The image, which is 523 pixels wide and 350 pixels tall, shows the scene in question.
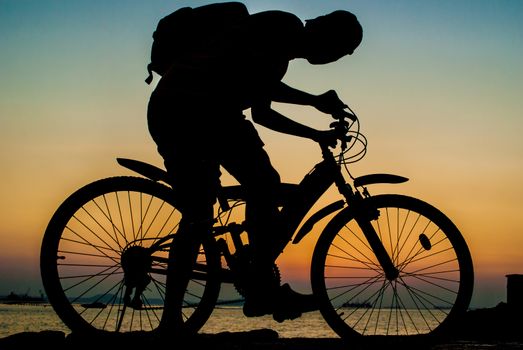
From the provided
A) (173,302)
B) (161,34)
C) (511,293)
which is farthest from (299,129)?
(511,293)

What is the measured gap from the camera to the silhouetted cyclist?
167 inches

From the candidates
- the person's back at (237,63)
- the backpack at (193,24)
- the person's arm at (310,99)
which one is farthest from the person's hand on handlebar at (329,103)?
the backpack at (193,24)

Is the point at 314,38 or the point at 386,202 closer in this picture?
the point at 314,38

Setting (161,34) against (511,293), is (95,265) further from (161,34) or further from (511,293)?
(511,293)

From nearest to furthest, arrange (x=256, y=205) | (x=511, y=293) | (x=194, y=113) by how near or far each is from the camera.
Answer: (x=194, y=113) < (x=256, y=205) < (x=511, y=293)

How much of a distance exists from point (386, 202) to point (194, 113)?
168 cm

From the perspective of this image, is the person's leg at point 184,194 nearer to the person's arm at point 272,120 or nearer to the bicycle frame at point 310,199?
the bicycle frame at point 310,199

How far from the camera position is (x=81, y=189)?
4.71 m

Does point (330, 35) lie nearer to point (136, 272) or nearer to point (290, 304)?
point (290, 304)

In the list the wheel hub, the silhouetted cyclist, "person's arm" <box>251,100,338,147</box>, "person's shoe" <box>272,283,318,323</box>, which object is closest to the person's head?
the silhouetted cyclist

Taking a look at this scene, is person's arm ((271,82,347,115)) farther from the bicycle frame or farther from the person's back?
the bicycle frame

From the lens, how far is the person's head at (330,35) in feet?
14.7

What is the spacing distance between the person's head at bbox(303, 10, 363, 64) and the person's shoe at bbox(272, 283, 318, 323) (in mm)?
1738

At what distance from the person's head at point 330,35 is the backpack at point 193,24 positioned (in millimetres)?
515
